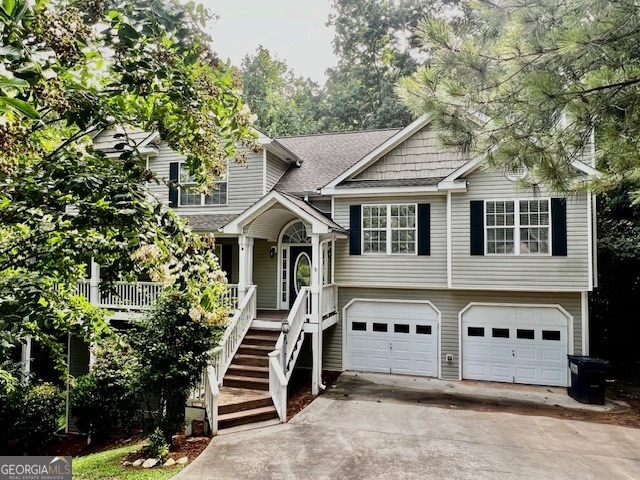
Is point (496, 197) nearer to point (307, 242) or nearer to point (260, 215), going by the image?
point (307, 242)

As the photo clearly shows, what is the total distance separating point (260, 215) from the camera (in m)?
10.3

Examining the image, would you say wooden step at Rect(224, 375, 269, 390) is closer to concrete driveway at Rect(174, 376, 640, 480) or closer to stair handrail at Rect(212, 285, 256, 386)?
stair handrail at Rect(212, 285, 256, 386)

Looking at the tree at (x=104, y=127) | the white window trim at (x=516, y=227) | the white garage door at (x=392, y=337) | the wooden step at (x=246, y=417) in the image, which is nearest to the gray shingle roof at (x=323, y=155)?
the white garage door at (x=392, y=337)

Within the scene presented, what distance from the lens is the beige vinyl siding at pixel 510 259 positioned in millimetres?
9680

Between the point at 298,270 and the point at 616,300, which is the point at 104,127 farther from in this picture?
the point at 616,300

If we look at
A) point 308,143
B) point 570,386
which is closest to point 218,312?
point 570,386


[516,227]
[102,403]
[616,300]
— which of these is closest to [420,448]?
[516,227]

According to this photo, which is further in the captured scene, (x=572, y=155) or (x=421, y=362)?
(x=421, y=362)

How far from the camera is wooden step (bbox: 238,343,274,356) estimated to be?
9258mm

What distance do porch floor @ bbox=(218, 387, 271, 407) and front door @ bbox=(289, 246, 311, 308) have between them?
13.6ft

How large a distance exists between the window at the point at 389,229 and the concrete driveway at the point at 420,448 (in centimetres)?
452

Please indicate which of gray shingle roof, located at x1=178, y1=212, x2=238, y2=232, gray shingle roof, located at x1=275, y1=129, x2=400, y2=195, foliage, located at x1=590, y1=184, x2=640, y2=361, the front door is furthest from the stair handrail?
foliage, located at x1=590, y1=184, x2=640, y2=361

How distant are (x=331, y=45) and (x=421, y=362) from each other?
2738cm

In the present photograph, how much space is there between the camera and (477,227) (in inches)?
408
